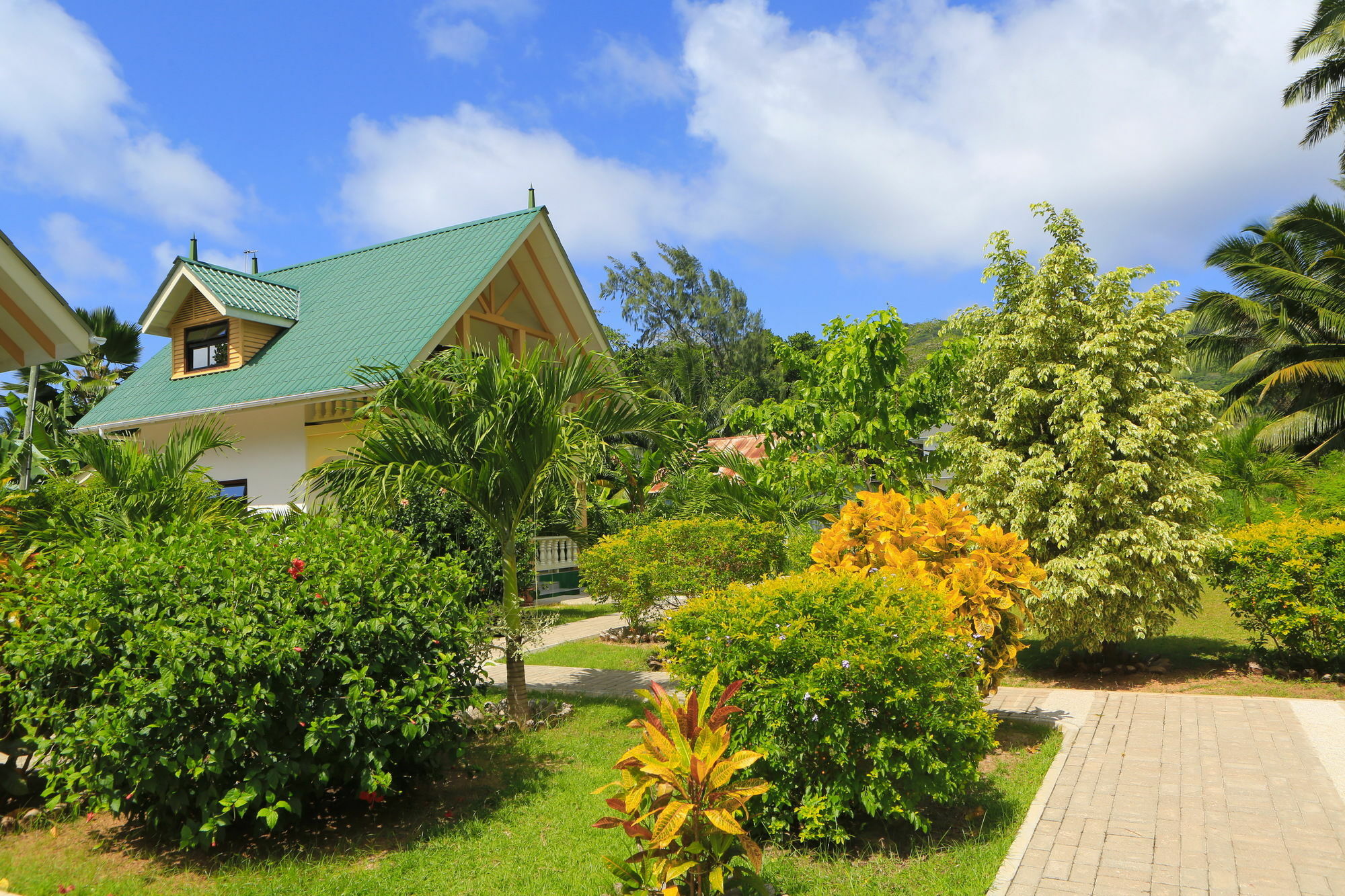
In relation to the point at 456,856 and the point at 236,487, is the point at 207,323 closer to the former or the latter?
the point at 236,487

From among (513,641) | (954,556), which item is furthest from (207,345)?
(954,556)

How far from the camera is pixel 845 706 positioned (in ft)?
14.7

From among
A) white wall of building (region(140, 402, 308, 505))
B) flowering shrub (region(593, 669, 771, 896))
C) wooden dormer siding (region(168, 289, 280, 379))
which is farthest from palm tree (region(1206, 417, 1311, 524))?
wooden dormer siding (region(168, 289, 280, 379))

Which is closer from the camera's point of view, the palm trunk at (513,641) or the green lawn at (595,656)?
the palm trunk at (513,641)

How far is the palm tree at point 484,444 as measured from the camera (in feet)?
23.4

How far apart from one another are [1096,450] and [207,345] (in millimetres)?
17114

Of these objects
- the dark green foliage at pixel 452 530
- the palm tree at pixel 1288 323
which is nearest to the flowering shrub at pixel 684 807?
the dark green foliage at pixel 452 530

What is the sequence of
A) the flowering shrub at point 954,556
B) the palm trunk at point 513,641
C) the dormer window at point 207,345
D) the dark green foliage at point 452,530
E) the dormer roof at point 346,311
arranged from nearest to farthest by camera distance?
the flowering shrub at point 954,556 < the palm trunk at point 513,641 < the dark green foliage at point 452,530 < the dormer roof at point 346,311 < the dormer window at point 207,345

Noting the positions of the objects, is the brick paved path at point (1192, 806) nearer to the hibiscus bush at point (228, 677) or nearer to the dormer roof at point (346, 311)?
the hibiscus bush at point (228, 677)

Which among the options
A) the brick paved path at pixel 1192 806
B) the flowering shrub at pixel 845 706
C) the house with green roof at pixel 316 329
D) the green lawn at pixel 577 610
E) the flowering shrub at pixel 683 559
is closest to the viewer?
the brick paved path at pixel 1192 806

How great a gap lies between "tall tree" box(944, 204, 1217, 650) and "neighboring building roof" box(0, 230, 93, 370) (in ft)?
31.7

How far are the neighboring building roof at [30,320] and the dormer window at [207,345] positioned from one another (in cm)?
903

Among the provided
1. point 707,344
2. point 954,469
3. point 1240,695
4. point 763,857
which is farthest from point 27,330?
point 707,344

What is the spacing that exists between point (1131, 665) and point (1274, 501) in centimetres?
1054
